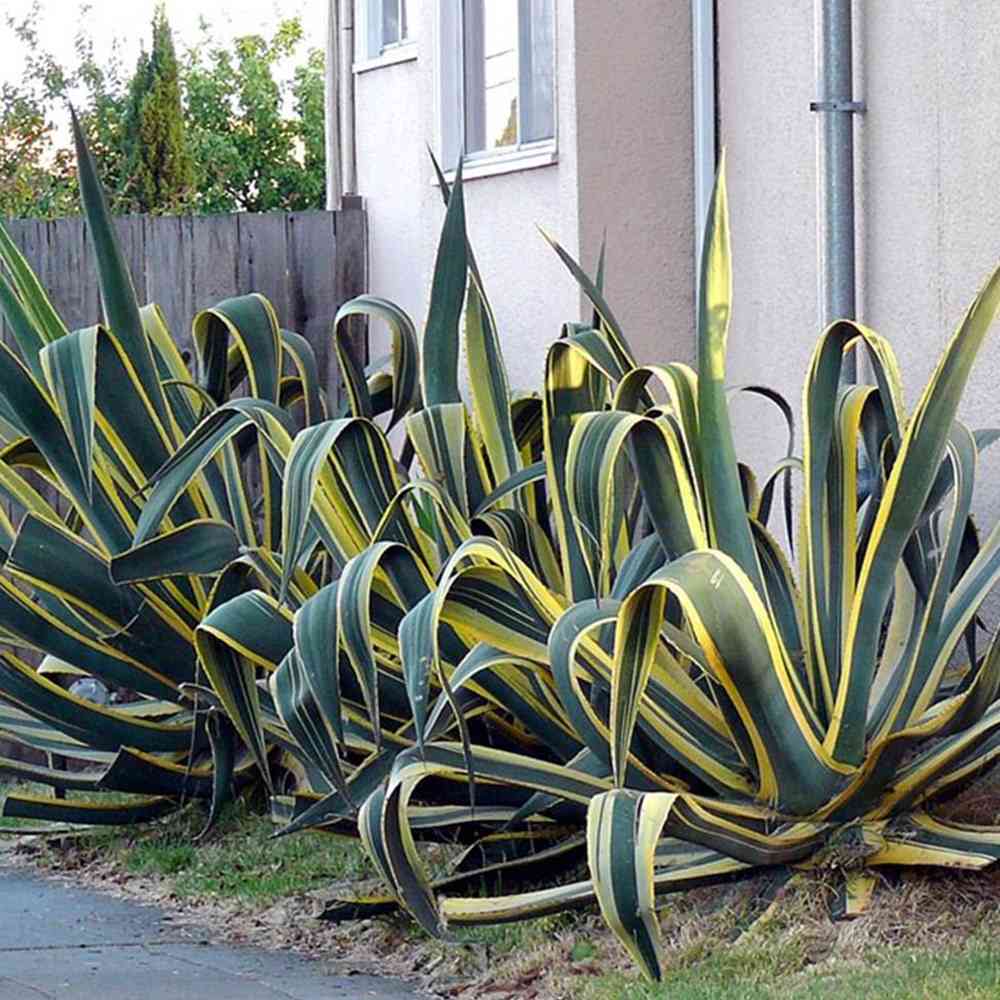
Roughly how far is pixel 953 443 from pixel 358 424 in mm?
1567

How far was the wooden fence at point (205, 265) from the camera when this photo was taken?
915cm

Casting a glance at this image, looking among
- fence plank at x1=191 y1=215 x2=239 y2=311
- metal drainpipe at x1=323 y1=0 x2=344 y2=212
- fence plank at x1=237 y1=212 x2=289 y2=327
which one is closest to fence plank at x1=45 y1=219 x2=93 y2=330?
fence plank at x1=191 y1=215 x2=239 y2=311

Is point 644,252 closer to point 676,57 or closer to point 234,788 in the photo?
point 676,57

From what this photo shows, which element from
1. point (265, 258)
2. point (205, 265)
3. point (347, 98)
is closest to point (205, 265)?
point (205, 265)

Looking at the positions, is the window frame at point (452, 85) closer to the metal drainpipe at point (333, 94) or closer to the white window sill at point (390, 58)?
the white window sill at point (390, 58)

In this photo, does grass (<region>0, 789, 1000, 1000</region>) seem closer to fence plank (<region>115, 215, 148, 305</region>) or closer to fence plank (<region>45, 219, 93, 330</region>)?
fence plank (<region>45, 219, 93, 330</region>)

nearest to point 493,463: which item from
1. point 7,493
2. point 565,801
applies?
point 565,801

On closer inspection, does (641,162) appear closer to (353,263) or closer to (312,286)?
(312,286)

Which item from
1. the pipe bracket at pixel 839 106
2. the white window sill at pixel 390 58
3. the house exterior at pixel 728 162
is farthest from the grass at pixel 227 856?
the white window sill at pixel 390 58

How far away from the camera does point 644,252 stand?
7.67 m

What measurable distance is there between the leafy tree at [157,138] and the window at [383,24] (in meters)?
8.40

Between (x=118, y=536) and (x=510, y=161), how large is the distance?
98.3 inches

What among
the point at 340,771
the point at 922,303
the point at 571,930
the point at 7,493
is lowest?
the point at 571,930

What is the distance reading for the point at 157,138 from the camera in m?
20.6
